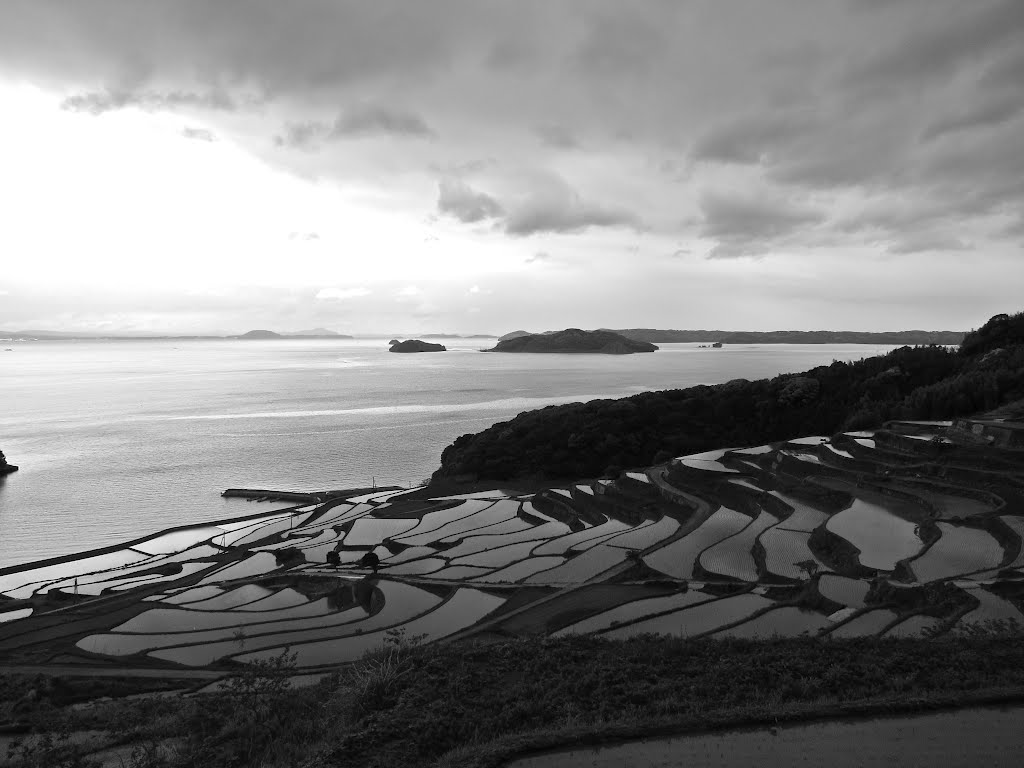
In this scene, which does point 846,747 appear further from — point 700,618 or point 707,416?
point 707,416

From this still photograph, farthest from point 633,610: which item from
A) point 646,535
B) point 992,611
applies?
point 992,611

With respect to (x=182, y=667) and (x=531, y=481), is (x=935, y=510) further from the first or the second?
(x=531, y=481)

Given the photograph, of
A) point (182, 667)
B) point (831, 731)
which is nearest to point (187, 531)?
point (182, 667)

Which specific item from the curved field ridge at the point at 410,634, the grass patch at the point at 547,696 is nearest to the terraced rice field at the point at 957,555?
the grass patch at the point at 547,696

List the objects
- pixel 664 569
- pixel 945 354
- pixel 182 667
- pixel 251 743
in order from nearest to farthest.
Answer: pixel 251 743, pixel 182 667, pixel 664 569, pixel 945 354

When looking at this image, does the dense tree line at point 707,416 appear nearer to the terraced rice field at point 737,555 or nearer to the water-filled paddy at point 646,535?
the water-filled paddy at point 646,535

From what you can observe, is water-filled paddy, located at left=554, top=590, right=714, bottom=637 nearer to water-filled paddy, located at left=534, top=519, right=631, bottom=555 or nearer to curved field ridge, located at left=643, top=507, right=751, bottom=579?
curved field ridge, located at left=643, top=507, right=751, bottom=579
